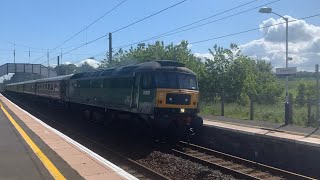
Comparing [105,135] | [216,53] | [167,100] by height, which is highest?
[216,53]

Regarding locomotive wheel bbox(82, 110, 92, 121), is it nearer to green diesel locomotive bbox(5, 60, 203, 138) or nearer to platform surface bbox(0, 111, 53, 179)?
green diesel locomotive bbox(5, 60, 203, 138)

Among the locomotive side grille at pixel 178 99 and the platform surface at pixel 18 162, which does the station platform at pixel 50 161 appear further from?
the locomotive side grille at pixel 178 99

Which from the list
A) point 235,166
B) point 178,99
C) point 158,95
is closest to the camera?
point 235,166

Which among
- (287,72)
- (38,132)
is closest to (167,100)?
(38,132)

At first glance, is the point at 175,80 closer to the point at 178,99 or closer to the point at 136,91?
the point at 178,99

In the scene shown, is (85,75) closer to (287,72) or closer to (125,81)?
(125,81)

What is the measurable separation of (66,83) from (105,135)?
38.6 feet

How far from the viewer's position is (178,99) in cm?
1565

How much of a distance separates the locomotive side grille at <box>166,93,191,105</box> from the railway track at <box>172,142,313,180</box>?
69.0 inches

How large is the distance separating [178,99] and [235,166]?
3927 mm

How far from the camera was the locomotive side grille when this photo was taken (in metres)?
15.4

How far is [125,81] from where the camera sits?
57.9 feet

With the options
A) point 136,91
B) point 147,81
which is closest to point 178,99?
point 147,81

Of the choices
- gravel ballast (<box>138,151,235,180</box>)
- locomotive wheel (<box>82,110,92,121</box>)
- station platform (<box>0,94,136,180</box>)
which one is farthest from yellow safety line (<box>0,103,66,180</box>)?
locomotive wheel (<box>82,110,92,121</box>)
